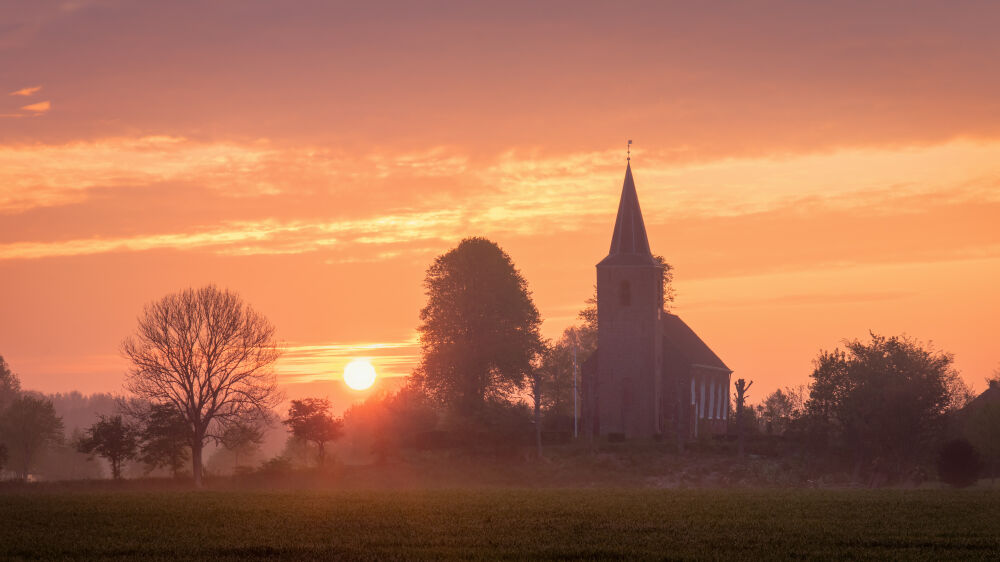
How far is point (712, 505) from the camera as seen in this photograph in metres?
39.1

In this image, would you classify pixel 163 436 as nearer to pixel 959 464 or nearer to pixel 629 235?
pixel 629 235

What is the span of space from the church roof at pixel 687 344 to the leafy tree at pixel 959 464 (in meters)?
36.1

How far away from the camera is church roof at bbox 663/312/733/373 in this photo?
9394cm

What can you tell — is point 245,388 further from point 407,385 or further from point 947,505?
point 947,505

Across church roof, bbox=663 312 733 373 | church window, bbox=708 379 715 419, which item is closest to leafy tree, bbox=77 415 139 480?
church roof, bbox=663 312 733 373

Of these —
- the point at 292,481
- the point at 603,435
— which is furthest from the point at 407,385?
the point at 292,481

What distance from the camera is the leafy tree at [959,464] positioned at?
5672 centimetres

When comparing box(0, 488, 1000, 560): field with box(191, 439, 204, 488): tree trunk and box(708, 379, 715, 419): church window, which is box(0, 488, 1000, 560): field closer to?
box(191, 439, 204, 488): tree trunk

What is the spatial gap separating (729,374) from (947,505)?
73.0m

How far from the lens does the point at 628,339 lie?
282ft

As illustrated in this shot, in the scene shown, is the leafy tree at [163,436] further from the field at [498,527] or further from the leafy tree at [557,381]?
the leafy tree at [557,381]

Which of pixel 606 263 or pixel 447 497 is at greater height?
pixel 606 263

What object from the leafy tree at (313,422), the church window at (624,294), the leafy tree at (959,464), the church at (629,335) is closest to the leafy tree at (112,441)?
the leafy tree at (313,422)

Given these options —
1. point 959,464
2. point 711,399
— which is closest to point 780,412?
point 711,399
